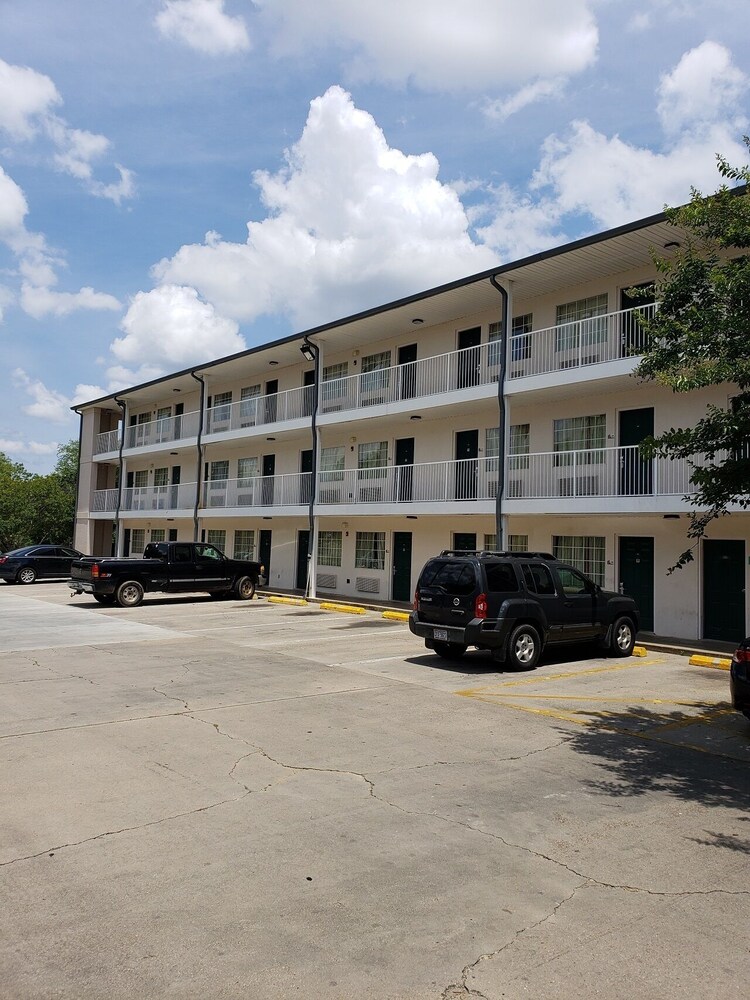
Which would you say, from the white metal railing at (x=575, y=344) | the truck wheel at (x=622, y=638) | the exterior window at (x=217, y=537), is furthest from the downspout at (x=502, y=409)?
the exterior window at (x=217, y=537)

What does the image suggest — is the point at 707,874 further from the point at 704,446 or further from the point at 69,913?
the point at 704,446

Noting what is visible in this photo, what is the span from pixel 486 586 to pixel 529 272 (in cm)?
959

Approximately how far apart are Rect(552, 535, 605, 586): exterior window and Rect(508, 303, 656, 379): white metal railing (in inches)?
166

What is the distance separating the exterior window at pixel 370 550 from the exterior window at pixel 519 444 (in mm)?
5876

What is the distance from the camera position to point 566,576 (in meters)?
12.6

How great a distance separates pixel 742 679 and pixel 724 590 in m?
8.99

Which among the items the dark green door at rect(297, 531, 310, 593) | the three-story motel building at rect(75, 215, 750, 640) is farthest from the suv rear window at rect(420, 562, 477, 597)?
the dark green door at rect(297, 531, 310, 593)

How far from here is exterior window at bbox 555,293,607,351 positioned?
1819 cm

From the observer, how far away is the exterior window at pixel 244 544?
30891mm

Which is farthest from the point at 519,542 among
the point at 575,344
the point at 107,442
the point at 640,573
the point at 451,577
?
the point at 107,442

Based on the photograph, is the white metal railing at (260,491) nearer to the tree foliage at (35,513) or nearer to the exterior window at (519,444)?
the exterior window at (519,444)

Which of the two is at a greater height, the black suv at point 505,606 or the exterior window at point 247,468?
the exterior window at point 247,468

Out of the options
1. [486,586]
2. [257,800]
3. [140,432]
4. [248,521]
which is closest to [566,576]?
[486,586]

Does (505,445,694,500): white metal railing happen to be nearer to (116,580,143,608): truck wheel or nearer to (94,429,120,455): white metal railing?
(116,580,143,608): truck wheel
